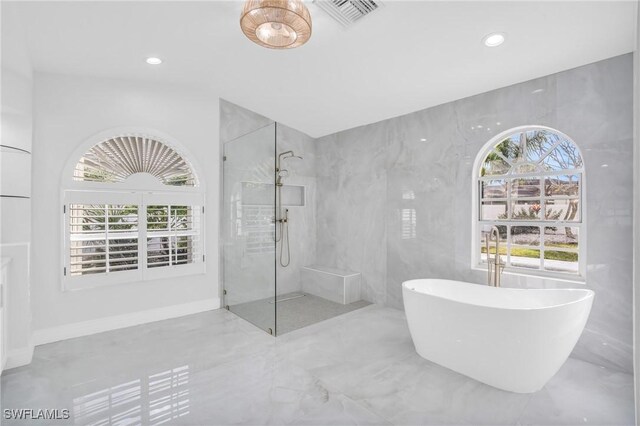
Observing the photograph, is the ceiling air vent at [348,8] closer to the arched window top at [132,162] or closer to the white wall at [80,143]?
the white wall at [80,143]

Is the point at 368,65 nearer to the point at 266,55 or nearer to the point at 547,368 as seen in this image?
the point at 266,55

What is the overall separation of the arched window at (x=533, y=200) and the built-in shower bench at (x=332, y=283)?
164cm

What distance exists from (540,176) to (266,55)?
109 inches

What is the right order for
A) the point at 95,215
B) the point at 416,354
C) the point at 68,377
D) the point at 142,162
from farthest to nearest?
the point at 142,162, the point at 95,215, the point at 416,354, the point at 68,377

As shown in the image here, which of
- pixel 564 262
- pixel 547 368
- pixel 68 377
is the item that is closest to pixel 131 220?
pixel 68 377

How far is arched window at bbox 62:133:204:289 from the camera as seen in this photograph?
10.9 feet

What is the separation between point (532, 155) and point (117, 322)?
4487 millimetres

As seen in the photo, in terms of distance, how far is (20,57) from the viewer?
8.53ft

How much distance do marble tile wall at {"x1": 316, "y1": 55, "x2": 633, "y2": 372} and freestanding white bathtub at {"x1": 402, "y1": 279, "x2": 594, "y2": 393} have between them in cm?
44

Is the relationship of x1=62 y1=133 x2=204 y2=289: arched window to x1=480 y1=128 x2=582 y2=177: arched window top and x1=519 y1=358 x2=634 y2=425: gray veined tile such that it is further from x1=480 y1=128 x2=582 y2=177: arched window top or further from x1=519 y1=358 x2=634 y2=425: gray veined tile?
x1=519 y1=358 x2=634 y2=425: gray veined tile

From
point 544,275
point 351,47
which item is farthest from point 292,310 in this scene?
point 351,47

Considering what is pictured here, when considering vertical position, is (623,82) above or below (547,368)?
above

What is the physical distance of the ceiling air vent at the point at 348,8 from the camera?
89.0 inches

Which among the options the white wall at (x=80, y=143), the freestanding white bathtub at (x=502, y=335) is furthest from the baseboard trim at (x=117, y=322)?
the freestanding white bathtub at (x=502, y=335)
